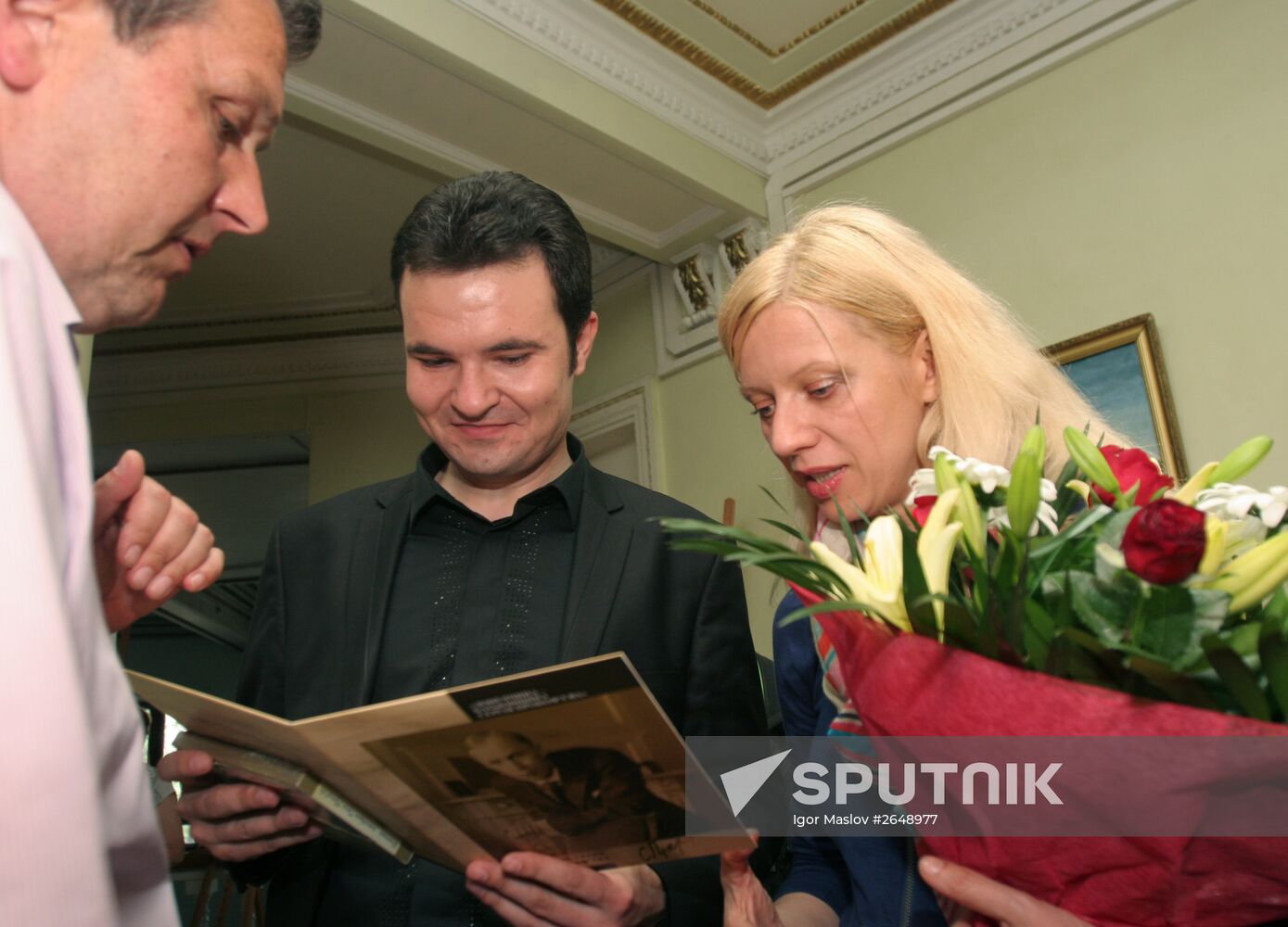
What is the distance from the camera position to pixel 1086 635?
0.73 m

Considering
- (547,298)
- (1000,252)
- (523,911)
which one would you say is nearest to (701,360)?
(1000,252)

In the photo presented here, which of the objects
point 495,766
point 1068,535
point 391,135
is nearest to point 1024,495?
point 1068,535

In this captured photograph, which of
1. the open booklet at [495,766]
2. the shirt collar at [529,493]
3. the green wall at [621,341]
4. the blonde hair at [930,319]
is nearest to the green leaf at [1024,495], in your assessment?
the open booklet at [495,766]

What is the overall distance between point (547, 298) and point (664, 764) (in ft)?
3.15

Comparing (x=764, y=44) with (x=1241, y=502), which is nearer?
(x=1241, y=502)

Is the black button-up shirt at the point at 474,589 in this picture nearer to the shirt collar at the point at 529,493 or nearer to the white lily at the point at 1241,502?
the shirt collar at the point at 529,493

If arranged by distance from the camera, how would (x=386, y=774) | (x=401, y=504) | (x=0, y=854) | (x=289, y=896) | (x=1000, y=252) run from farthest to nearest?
(x=1000, y=252), (x=401, y=504), (x=289, y=896), (x=386, y=774), (x=0, y=854)

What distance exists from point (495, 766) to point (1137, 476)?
64 centimetres

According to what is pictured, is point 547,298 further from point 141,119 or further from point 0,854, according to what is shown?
point 0,854

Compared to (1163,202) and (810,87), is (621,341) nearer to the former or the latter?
(810,87)

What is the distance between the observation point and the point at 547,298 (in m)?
1.69

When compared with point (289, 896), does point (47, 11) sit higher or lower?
higher

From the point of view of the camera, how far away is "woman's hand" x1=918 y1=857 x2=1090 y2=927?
80cm

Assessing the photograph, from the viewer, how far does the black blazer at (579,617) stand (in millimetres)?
1472
